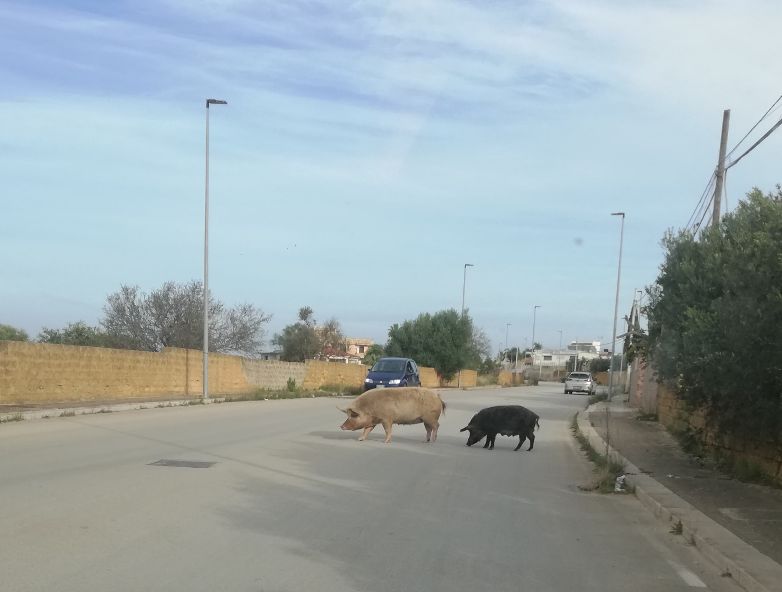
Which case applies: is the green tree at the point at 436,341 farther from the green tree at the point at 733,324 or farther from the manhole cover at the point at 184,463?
the manhole cover at the point at 184,463

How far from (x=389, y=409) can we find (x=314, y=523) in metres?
8.15

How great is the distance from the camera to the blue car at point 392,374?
31375 mm

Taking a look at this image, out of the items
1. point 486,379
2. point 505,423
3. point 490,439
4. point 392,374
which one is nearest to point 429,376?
point 486,379

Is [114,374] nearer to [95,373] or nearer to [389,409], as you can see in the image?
[95,373]

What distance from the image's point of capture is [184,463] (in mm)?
12000

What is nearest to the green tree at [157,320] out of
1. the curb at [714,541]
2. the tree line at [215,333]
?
the tree line at [215,333]

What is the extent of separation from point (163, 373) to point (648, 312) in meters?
20.0

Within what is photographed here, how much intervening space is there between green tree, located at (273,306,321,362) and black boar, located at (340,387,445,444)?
72.8 metres

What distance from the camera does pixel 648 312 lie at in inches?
690

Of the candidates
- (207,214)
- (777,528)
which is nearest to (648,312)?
(777,528)

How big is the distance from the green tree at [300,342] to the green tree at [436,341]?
2013cm

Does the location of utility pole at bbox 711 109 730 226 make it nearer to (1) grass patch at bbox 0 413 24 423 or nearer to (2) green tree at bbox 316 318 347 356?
(1) grass patch at bbox 0 413 24 423

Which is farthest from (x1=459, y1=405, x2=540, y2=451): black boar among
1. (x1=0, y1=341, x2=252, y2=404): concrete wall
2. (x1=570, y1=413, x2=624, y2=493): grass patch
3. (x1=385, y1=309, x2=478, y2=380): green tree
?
(x1=385, y1=309, x2=478, y2=380): green tree

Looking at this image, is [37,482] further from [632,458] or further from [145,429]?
[632,458]
